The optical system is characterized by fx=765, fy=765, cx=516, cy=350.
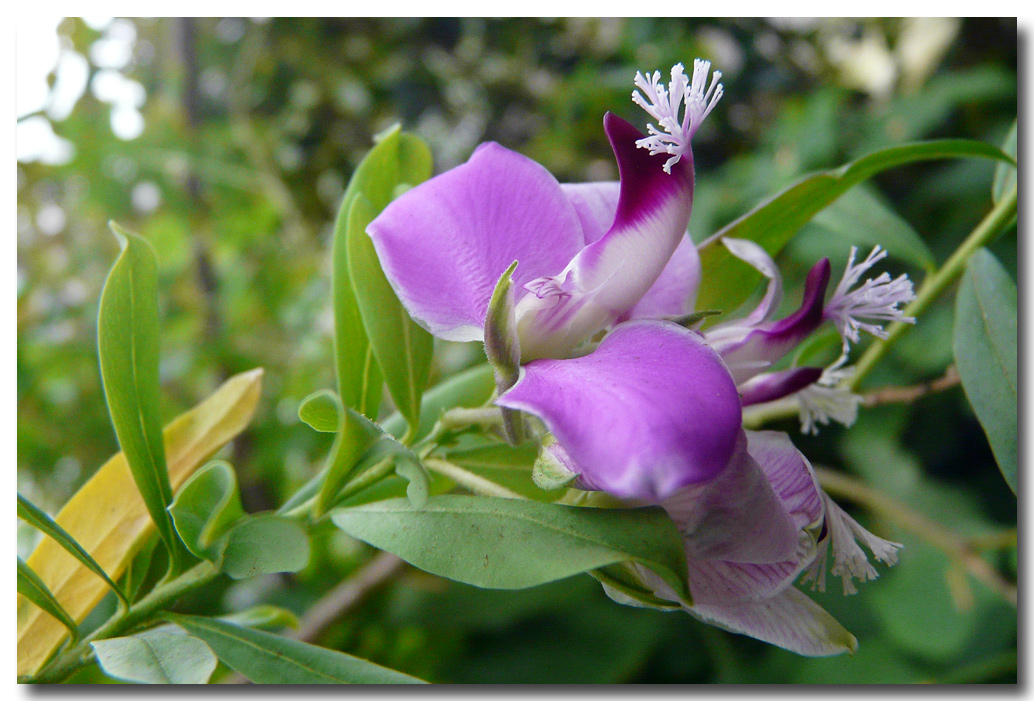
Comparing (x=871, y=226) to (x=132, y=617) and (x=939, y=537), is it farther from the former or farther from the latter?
(x=132, y=617)

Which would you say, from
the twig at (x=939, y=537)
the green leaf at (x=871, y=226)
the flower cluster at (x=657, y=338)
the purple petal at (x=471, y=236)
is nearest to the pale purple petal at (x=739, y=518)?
the flower cluster at (x=657, y=338)

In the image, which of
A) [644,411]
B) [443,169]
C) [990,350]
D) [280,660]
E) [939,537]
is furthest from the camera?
[443,169]

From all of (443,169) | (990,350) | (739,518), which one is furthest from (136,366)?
(443,169)

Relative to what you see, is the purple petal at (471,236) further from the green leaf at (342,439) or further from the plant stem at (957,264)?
the plant stem at (957,264)

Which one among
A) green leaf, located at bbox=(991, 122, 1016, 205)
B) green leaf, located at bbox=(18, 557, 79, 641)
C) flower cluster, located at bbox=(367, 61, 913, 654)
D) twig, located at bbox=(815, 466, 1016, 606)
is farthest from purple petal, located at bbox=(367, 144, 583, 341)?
twig, located at bbox=(815, 466, 1016, 606)

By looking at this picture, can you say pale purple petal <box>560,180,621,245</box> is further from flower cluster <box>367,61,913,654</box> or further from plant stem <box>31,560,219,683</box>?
plant stem <box>31,560,219,683</box>

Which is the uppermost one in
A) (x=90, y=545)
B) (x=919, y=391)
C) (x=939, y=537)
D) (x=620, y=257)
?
(x=620, y=257)
